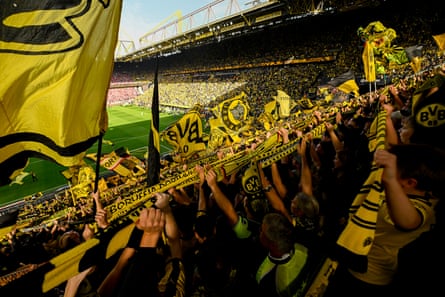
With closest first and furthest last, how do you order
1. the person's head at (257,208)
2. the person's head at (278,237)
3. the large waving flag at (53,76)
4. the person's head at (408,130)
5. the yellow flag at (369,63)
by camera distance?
the large waving flag at (53,76), the person's head at (278,237), the person's head at (257,208), the person's head at (408,130), the yellow flag at (369,63)

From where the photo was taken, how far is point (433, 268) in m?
1.89

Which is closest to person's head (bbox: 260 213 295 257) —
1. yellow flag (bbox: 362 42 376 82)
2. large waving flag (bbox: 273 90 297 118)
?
yellow flag (bbox: 362 42 376 82)

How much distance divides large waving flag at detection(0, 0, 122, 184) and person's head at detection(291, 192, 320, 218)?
1.80 metres

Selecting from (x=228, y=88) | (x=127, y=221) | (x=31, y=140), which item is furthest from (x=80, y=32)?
(x=228, y=88)

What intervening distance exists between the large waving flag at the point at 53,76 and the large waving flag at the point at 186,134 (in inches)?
152

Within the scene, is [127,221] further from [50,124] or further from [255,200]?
[255,200]

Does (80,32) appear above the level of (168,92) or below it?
above

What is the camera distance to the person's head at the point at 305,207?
90.3 inches

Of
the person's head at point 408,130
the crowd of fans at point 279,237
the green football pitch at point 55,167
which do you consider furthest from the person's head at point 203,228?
the green football pitch at point 55,167

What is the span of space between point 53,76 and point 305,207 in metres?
2.22

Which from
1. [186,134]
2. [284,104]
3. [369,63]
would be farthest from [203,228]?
[284,104]

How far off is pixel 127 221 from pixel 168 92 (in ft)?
140

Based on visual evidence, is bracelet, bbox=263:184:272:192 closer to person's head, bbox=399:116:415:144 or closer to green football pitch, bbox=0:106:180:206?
person's head, bbox=399:116:415:144

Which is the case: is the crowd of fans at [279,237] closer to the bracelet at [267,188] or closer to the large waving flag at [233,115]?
the bracelet at [267,188]
